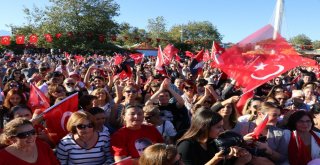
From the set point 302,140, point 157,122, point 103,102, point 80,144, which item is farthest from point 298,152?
point 103,102

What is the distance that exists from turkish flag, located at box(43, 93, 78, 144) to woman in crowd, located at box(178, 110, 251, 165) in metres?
1.50

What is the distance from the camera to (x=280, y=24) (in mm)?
20141


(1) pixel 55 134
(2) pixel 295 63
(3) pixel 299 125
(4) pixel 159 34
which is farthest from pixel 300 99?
(4) pixel 159 34

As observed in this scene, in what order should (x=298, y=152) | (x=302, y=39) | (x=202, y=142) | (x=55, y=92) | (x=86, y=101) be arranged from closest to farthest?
(x=202, y=142), (x=298, y=152), (x=86, y=101), (x=55, y=92), (x=302, y=39)

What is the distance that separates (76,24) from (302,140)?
134ft

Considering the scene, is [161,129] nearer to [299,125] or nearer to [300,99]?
[299,125]

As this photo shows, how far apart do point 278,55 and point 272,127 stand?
2.21 m

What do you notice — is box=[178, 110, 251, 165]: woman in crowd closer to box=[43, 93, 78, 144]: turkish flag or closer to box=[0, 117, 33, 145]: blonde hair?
box=[0, 117, 33, 145]: blonde hair

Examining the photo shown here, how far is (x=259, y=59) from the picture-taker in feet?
18.8

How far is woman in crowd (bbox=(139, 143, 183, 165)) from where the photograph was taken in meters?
2.44

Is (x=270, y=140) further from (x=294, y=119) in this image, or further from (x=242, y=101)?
(x=242, y=101)

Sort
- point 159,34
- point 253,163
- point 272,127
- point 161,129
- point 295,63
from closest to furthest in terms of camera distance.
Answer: point 253,163
point 272,127
point 161,129
point 295,63
point 159,34

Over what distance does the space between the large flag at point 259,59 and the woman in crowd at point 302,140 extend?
1.68 m

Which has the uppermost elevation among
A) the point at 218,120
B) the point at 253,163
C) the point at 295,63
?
the point at 295,63
